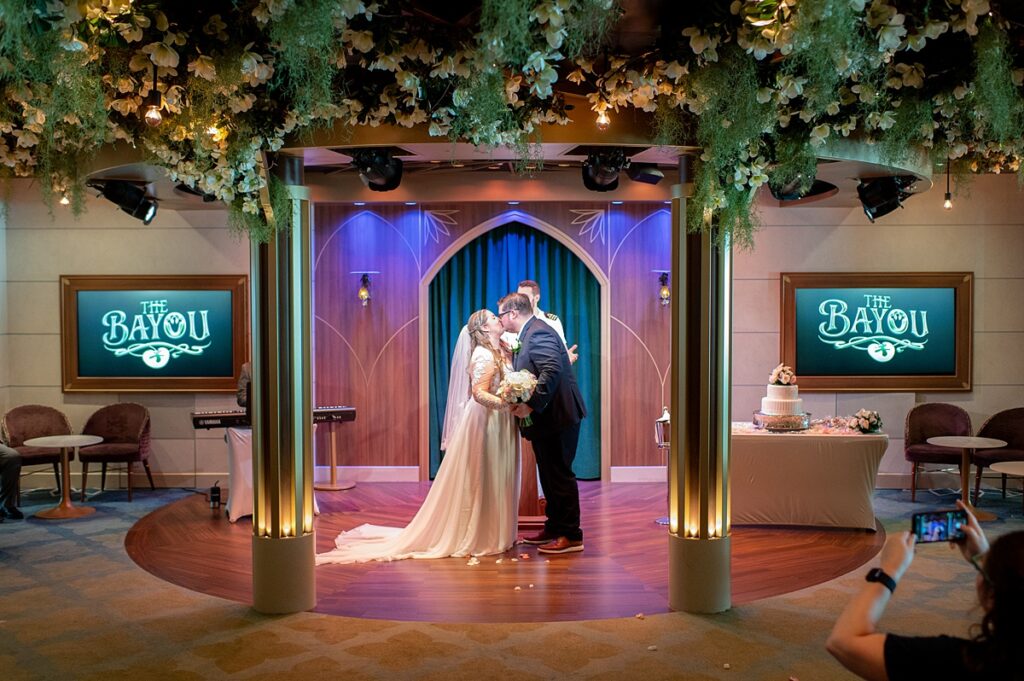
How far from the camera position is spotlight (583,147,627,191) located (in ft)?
18.9

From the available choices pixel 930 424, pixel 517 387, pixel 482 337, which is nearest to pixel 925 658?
pixel 517 387

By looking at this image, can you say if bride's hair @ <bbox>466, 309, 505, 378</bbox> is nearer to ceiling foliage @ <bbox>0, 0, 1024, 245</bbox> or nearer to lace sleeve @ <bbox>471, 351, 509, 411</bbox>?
lace sleeve @ <bbox>471, 351, 509, 411</bbox>

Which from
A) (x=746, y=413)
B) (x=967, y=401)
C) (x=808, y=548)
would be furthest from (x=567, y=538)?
(x=967, y=401)

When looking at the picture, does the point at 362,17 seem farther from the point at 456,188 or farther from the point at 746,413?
the point at 746,413

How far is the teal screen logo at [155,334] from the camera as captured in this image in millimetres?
9562

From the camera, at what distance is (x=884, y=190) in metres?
6.92

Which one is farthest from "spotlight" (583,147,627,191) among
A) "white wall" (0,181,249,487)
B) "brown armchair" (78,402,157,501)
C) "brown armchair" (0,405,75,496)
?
"brown armchair" (0,405,75,496)

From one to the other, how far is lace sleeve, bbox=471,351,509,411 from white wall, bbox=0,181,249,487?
3609mm

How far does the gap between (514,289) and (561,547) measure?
3.65 m

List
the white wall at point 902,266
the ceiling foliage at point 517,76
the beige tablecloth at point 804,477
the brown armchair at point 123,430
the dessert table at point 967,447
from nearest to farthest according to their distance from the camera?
the ceiling foliage at point 517,76 → the beige tablecloth at point 804,477 → the dessert table at point 967,447 → the brown armchair at point 123,430 → the white wall at point 902,266

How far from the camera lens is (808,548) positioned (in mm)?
7016

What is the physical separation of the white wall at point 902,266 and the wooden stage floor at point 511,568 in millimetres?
2191

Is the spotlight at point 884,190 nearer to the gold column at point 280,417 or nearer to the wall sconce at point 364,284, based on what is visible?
the gold column at point 280,417

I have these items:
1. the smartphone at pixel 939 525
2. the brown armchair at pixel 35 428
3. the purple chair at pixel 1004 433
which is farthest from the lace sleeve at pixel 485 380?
the smartphone at pixel 939 525
